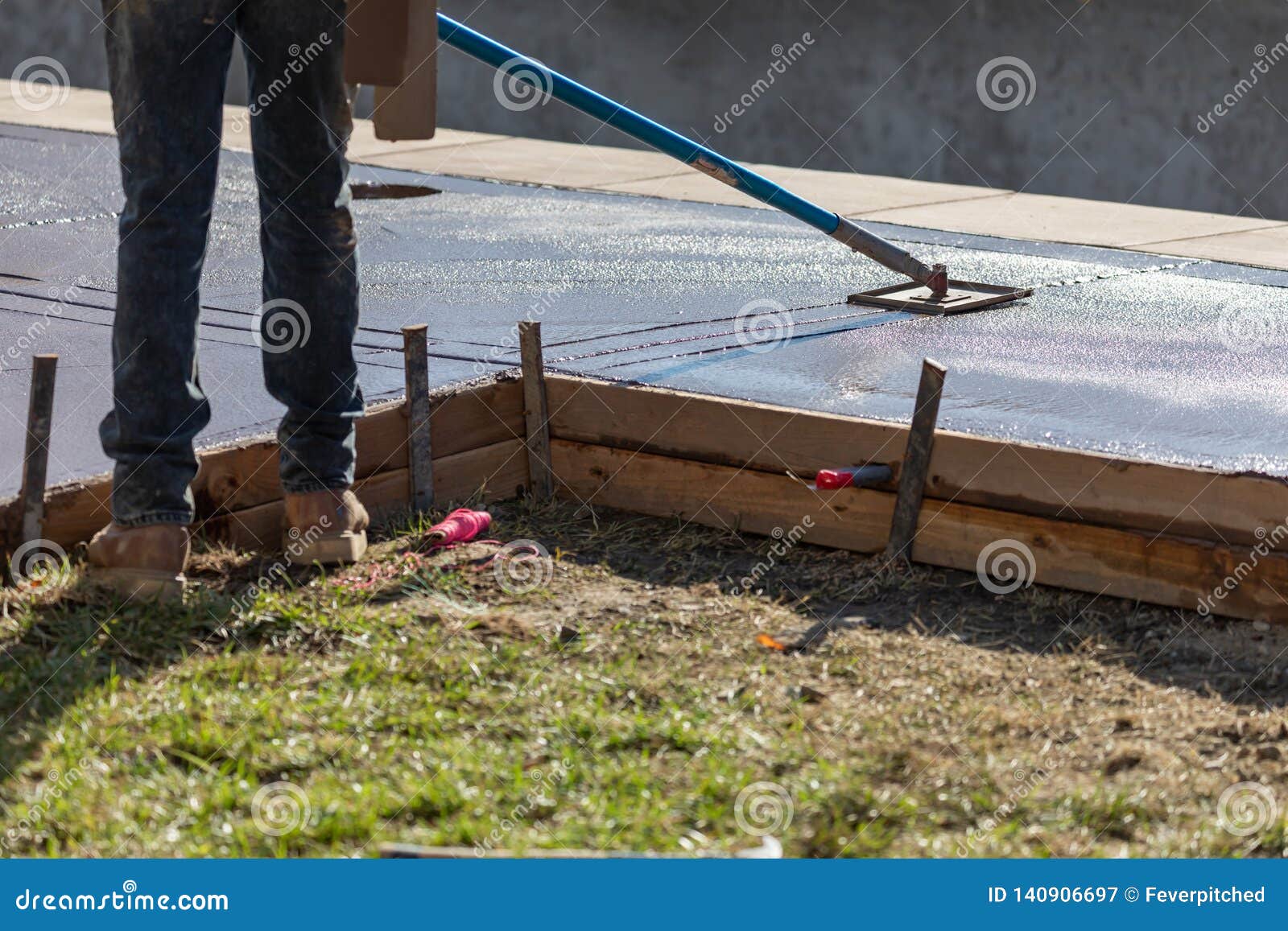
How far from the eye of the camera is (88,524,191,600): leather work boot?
304 cm

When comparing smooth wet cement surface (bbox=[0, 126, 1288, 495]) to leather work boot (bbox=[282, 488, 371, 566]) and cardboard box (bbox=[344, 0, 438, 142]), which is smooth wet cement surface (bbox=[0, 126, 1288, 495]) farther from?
cardboard box (bbox=[344, 0, 438, 142])

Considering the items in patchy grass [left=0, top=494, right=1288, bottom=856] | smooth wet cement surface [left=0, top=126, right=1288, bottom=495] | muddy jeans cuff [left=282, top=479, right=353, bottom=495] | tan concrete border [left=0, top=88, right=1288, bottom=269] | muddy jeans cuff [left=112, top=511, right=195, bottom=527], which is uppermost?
tan concrete border [left=0, top=88, right=1288, bottom=269]

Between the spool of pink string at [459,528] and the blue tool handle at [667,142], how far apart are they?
1243mm

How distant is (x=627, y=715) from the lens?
2.75 meters

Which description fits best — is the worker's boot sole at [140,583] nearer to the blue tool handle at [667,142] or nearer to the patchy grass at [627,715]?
the patchy grass at [627,715]

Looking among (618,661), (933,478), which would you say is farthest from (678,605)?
(933,478)

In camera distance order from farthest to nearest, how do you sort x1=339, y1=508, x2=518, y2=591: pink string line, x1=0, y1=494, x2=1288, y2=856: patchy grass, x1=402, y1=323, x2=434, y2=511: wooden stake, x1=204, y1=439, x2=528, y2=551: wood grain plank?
x1=402, y1=323, x2=434, y2=511: wooden stake → x1=204, y1=439, x2=528, y2=551: wood grain plank → x1=339, y1=508, x2=518, y2=591: pink string line → x1=0, y1=494, x2=1288, y2=856: patchy grass

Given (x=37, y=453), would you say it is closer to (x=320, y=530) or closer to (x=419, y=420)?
(x=320, y=530)

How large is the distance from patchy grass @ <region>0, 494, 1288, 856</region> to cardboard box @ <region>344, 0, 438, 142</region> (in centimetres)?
94

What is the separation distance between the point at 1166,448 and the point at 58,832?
2.39m

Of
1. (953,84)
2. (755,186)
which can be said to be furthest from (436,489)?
(953,84)

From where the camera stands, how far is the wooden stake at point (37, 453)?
3.06m

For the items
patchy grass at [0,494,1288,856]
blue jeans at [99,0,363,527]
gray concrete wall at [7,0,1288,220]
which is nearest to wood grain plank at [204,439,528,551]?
patchy grass at [0,494,1288,856]

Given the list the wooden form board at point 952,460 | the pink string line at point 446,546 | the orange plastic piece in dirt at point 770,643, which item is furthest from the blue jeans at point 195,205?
the orange plastic piece in dirt at point 770,643
